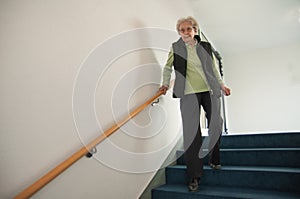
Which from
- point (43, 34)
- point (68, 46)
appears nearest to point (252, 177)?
point (68, 46)

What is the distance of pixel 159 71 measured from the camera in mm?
2104

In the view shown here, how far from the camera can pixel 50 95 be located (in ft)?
3.35

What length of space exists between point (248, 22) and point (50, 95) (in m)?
3.95

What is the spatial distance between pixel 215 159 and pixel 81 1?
158 cm

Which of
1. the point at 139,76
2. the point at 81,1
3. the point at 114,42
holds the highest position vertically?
the point at 81,1

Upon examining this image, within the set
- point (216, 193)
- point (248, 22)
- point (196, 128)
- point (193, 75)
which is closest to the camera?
point (216, 193)

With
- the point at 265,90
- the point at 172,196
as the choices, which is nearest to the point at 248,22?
the point at 265,90

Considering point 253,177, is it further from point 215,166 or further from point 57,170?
point 57,170

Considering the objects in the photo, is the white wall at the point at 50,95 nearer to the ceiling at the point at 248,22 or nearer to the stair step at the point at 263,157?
the stair step at the point at 263,157

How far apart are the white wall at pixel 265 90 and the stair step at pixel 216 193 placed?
360 cm

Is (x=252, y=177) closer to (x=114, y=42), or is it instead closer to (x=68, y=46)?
(x=114, y=42)

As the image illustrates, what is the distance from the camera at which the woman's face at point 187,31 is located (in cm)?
184

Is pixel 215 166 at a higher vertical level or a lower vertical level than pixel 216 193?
higher

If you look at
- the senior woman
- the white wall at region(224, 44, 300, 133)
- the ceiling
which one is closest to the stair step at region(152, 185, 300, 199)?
the senior woman
